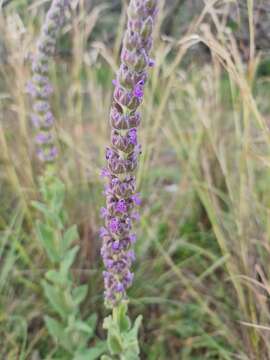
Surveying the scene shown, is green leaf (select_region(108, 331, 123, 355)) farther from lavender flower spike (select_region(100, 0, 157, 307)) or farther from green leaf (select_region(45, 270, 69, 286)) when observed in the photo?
green leaf (select_region(45, 270, 69, 286))

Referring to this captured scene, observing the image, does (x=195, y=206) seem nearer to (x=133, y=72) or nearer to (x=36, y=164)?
(x=36, y=164)

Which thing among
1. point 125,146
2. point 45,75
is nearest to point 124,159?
point 125,146

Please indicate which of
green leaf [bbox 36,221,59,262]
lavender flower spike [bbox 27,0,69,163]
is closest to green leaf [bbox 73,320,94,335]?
green leaf [bbox 36,221,59,262]

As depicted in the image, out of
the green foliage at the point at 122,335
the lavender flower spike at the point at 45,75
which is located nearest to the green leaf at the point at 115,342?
the green foliage at the point at 122,335

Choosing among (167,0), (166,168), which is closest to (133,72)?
(166,168)

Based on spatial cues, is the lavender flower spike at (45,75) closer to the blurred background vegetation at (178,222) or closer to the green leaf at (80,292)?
the blurred background vegetation at (178,222)

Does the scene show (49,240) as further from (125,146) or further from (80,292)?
(125,146)
